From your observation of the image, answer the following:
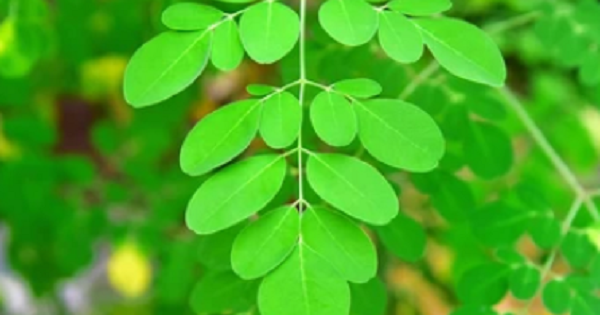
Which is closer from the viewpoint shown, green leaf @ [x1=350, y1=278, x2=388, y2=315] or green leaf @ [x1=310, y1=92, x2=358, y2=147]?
green leaf @ [x1=310, y1=92, x2=358, y2=147]

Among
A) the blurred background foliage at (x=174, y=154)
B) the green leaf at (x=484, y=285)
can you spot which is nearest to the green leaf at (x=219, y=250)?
the blurred background foliage at (x=174, y=154)

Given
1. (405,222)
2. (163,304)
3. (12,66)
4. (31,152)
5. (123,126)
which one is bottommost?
(163,304)

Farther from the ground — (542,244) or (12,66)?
(12,66)

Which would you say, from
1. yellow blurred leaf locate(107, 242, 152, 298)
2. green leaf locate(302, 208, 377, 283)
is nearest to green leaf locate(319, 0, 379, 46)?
green leaf locate(302, 208, 377, 283)

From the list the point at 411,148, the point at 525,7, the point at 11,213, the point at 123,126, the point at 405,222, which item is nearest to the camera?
the point at 411,148

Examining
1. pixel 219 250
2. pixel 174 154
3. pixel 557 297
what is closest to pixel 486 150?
pixel 557 297

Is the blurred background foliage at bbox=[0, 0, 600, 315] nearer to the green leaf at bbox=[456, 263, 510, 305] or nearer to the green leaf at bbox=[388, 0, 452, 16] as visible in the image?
the green leaf at bbox=[456, 263, 510, 305]

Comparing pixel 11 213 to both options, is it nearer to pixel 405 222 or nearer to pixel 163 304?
pixel 163 304

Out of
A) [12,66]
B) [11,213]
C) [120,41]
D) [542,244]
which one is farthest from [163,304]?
[542,244]
